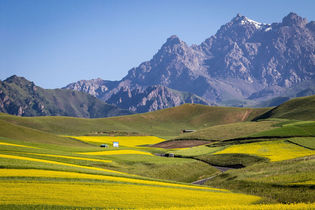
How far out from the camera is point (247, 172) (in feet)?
175

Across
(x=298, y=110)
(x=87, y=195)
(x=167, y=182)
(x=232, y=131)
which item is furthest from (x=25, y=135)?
(x=298, y=110)

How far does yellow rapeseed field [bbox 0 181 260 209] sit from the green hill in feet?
375

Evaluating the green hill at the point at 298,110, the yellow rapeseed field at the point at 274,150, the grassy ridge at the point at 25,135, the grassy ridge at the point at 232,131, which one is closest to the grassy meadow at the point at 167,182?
the yellow rapeseed field at the point at 274,150

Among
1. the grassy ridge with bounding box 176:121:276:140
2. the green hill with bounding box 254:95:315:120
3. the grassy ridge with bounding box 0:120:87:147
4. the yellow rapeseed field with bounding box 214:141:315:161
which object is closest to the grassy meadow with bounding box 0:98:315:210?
the yellow rapeseed field with bounding box 214:141:315:161

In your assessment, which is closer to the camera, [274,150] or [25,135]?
[274,150]

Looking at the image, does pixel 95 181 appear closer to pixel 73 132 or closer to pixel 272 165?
pixel 272 165

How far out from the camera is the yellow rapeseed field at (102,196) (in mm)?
28062

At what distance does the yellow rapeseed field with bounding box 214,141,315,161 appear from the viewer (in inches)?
2676

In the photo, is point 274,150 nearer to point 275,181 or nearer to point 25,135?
point 275,181

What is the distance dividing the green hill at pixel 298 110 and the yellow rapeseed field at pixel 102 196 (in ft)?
375

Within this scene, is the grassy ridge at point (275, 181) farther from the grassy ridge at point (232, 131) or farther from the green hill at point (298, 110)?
the green hill at point (298, 110)

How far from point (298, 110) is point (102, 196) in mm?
141904

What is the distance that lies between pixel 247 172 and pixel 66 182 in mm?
28914

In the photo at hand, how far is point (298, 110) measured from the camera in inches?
6142
